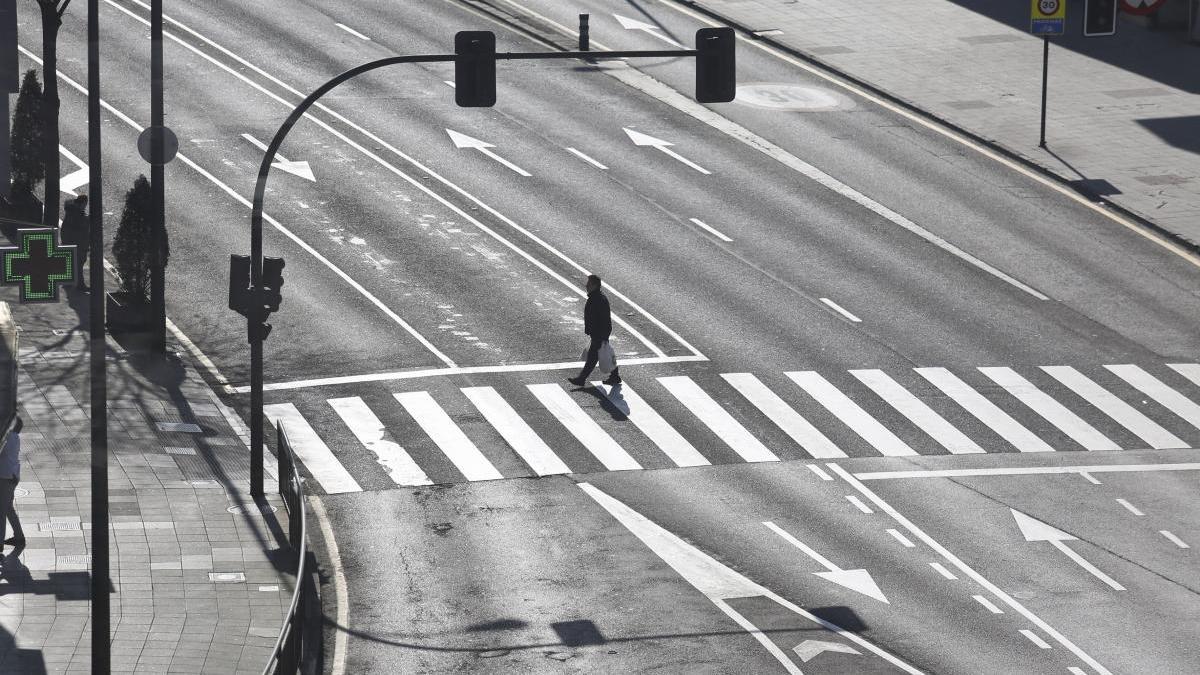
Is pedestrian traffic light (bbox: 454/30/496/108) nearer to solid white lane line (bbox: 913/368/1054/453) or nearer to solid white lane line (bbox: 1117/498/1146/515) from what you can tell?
solid white lane line (bbox: 913/368/1054/453)

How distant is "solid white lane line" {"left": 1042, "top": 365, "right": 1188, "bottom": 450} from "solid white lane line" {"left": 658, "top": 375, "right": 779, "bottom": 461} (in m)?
5.79

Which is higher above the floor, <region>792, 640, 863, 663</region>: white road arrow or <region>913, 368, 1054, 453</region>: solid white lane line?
<region>792, 640, 863, 663</region>: white road arrow

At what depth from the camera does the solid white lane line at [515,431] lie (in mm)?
26398

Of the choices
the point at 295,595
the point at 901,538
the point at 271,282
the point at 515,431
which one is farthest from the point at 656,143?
the point at 295,595

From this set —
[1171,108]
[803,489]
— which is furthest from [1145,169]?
[803,489]

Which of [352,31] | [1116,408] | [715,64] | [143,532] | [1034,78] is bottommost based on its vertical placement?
[1116,408]

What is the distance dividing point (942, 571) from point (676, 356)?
9.08m

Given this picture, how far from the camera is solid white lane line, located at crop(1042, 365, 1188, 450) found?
27953 millimetres

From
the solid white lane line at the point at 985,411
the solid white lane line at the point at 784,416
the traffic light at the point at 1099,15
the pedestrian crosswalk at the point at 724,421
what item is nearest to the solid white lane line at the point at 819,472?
the solid white lane line at the point at 784,416

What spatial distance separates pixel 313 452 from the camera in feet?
87.8

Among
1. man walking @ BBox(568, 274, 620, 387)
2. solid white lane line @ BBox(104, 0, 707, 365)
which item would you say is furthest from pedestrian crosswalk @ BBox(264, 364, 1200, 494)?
solid white lane line @ BBox(104, 0, 707, 365)

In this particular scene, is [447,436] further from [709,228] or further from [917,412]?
[709,228]

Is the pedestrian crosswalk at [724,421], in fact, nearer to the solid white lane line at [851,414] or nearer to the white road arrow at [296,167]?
the solid white lane line at [851,414]

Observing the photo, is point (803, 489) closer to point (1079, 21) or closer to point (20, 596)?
point (20, 596)
